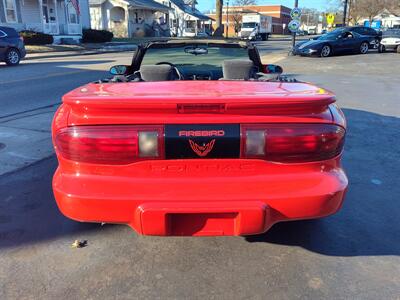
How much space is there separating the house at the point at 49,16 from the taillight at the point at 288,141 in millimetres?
30454

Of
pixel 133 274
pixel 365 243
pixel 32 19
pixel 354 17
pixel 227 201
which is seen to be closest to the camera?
pixel 227 201

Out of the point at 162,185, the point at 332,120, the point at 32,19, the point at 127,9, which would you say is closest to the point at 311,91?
the point at 332,120

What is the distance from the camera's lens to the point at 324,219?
3.45m

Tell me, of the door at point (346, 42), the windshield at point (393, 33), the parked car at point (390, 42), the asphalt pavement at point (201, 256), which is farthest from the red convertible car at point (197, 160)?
the windshield at point (393, 33)

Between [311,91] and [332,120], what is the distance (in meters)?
0.29

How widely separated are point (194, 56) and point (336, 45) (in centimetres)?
1965

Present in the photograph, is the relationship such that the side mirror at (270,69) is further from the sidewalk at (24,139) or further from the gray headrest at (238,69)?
the sidewalk at (24,139)

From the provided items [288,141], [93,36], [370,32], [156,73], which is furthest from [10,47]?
[370,32]

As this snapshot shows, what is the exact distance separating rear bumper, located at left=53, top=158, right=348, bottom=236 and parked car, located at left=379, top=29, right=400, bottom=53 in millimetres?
24407

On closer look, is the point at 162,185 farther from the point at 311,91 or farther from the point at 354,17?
the point at 354,17

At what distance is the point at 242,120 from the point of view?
2379mm

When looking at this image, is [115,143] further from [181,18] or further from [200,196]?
[181,18]

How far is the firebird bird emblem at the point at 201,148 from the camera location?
7.78ft

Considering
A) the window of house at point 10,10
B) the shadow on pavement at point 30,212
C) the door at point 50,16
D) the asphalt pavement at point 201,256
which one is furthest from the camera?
the door at point 50,16
